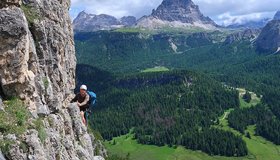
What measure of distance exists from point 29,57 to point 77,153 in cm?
1280

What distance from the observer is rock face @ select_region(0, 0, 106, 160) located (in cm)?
3450

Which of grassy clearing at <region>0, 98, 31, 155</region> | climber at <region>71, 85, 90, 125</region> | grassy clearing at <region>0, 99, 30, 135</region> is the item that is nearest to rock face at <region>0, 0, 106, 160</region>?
grassy clearing at <region>0, 98, 31, 155</region>

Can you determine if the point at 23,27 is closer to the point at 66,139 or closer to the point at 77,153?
the point at 66,139

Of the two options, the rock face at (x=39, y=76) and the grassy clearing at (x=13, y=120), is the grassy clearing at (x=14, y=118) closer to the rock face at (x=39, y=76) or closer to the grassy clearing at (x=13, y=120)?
the grassy clearing at (x=13, y=120)

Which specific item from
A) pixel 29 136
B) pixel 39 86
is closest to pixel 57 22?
pixel 39 86

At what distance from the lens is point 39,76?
41.5 metres

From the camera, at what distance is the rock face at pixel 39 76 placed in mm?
34500

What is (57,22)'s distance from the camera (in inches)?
2162

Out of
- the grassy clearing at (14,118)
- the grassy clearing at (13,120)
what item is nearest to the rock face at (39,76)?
the grassy clearing at (13,120)

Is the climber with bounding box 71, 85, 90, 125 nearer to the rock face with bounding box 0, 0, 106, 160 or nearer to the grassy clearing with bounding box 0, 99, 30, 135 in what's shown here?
the rock face with bounding box 0, 0, 106, 160

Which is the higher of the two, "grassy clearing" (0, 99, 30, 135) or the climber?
"grassy clearing" (0, 99, 30, 135)

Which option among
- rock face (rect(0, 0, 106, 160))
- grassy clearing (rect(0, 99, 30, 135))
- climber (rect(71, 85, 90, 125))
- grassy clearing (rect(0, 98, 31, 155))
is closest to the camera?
grassy clearing (rect(0, 98, 31, 155))

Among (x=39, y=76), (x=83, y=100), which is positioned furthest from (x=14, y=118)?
(x=83, y=100)

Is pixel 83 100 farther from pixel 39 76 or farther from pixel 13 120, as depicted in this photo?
pixel 13 120
